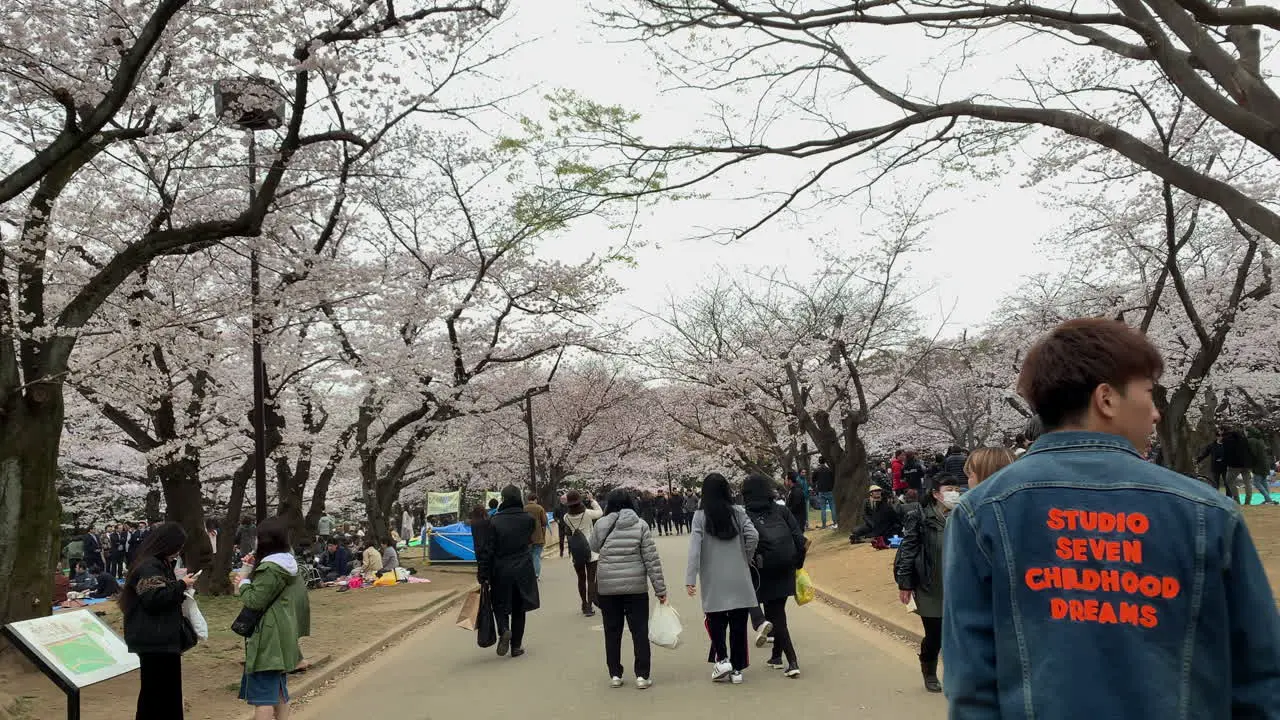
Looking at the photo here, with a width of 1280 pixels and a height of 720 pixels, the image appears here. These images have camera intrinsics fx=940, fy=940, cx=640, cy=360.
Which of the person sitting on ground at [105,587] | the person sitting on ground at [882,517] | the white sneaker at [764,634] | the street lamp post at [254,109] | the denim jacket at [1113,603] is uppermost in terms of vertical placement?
the street lamp post at [254,109]

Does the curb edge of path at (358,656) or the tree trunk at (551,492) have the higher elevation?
the tree trunk at (551,492)

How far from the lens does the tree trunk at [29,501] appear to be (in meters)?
8.19

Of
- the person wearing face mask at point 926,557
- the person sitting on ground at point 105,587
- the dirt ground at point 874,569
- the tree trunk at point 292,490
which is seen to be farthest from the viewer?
the tree trunk at point 292,490

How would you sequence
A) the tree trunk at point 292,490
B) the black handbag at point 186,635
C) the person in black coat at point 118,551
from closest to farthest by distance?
the black handbag at point 186,635 < the tree trunk at point 292,490 < the person in black coat at point 118,551

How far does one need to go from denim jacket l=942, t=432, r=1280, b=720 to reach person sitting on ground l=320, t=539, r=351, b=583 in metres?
19.5

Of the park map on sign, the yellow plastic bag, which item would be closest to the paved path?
the yellow plastic bag

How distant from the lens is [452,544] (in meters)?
24.2

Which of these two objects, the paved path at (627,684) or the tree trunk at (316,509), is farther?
the tree trunk at (316,509)

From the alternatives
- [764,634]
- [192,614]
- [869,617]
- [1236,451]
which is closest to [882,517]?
[1236,451]

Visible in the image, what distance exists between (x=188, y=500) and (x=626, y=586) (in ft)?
35.3

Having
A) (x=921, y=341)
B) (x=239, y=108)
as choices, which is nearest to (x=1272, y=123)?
(x=239, y=108)

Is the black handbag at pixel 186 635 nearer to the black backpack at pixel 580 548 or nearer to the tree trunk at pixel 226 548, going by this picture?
the black backpack at pixel 580 548

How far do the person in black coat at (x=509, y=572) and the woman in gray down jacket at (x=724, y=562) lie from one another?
8.45 ft

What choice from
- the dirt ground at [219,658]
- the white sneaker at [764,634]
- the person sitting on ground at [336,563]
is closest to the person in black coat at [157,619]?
the dirt ground at [219,658]
